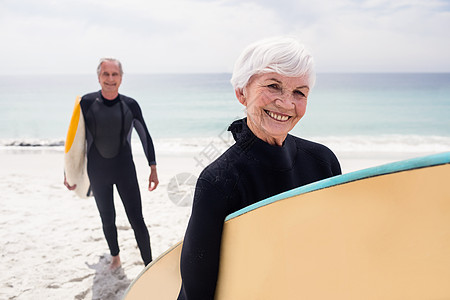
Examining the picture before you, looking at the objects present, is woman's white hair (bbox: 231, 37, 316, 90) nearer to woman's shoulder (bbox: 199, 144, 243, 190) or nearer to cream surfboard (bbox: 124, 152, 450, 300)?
woman's shoulder (bbox: 199, 144, 243, 190)

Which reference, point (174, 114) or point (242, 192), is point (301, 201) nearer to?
point (242, 192)

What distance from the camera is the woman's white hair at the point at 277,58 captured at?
0.91 m

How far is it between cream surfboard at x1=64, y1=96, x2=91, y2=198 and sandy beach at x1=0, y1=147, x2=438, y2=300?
0.78 m

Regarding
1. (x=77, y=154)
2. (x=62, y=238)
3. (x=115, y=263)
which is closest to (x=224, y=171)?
(x=77, y=154)

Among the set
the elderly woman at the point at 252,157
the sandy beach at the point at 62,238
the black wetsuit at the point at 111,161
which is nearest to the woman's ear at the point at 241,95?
the elderly woman at the point at 252,157

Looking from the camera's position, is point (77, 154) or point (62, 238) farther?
point (62, 238)

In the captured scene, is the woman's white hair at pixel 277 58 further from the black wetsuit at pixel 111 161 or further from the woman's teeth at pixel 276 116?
the black wetsuit at pixel 111 161

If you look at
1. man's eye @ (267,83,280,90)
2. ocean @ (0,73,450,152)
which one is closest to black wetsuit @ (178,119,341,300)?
man's eye @ (267,83,280,90)

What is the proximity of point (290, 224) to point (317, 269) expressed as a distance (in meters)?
0.09

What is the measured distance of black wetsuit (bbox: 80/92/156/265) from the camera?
3.15m

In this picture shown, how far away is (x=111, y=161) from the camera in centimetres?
319

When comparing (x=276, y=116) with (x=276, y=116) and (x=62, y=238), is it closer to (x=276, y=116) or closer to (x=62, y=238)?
(x=276, y=116)

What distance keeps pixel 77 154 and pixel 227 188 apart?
2.67 m

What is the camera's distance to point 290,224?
0.70 metres
